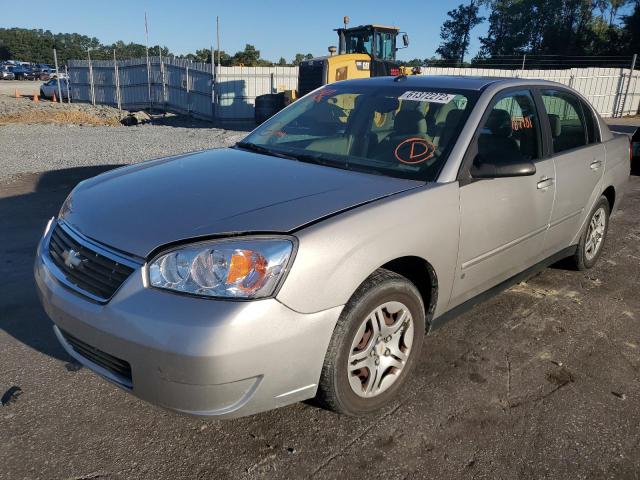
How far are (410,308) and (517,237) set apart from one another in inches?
43.7

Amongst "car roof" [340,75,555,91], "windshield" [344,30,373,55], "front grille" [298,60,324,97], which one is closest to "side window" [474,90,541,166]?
"car roof" [340,75,555,91]

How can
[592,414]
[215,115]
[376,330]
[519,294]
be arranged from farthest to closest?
[215,115] < [519,294] < [592,414] < [376,330]

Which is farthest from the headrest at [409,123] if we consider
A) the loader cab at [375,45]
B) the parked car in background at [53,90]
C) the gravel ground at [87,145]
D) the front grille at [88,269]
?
the parked car in background at [53,90]

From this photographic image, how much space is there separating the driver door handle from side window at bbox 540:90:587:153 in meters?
0.30

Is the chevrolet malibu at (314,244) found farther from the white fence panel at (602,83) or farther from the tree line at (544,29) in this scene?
the tree line at (544,29)

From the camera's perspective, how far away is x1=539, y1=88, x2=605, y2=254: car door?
148 inches

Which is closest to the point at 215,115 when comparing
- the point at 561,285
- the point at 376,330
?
the point at 561,285

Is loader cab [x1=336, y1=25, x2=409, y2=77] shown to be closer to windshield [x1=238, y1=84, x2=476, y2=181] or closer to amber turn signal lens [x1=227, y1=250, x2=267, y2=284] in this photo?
windshield [x1=238, y1=84, x2=476, y2=181]

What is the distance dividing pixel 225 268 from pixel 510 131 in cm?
230

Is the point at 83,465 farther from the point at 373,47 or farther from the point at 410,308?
the point at 373,47

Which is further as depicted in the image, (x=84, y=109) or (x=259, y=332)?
(x=84, y=109)

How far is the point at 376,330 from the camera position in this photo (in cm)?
253

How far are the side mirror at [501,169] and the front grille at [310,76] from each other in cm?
1346

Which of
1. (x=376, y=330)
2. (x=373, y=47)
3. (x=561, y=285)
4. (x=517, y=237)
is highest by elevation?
(x=373, y=47)
